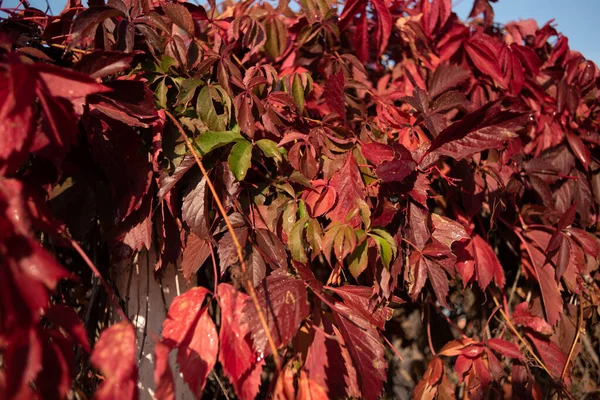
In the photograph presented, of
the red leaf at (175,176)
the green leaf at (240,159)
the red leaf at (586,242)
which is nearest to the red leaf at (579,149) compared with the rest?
the red leaf at (586,242)

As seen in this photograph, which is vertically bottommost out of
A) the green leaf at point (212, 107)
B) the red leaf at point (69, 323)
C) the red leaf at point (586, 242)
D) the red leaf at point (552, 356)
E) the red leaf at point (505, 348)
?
the red leaf at point (552, 356)

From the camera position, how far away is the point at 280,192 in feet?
3.25

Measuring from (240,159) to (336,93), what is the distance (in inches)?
10.5

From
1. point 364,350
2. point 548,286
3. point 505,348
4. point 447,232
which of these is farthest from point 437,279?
point 548,286

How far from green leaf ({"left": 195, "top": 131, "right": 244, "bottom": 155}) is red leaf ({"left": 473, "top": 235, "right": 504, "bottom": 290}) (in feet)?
2.38

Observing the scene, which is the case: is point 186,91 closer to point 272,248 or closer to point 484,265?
point 272,248

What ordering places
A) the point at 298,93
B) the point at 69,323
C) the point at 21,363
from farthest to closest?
the point at 298,93, the point at 69,323, the point at 21,363

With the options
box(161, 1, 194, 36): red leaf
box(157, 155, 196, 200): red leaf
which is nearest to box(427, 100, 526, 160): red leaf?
box(157, 155, 196, 200): red leaf

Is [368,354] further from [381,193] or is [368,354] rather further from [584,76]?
[584,76]

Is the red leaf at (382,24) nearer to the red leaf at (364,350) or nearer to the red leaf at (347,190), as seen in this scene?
the red leaf at (347,190)

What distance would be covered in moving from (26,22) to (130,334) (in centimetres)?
72

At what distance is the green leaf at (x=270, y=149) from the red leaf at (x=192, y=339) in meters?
0.31

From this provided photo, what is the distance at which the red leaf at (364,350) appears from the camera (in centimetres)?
79

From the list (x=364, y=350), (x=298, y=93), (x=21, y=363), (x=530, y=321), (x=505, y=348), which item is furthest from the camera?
(x=530, y=321)
